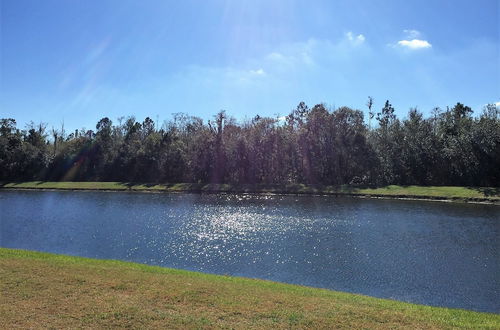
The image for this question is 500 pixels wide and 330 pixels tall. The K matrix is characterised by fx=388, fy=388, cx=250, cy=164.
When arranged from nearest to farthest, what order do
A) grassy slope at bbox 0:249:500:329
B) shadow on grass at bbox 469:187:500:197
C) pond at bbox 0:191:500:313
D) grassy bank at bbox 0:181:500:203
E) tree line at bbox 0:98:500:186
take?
grassy slope at bbox 0:249:500:329
pond at bbox 0:191:500:313
shadow on grass at bbox 469:187:500:197
grassy bank at bbox 0:181:500:203
tree line at bbox 0:98:500:186

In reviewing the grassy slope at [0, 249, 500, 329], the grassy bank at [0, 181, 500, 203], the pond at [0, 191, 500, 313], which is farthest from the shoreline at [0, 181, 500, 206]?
the grassy slope at [0, 249, 500, 329]

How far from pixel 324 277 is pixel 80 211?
30952mm

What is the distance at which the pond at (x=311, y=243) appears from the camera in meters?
16.1

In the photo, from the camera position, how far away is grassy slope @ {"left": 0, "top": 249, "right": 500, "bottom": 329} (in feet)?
29.3

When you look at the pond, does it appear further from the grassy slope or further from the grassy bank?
the grassy bank

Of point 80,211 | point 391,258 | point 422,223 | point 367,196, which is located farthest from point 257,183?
point 391,258

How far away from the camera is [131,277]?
12.9m

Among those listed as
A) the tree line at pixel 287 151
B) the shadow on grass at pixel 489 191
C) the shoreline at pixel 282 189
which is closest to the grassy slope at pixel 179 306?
the shoreline at pixel 282 189

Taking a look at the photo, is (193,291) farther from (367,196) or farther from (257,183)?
(257,183)

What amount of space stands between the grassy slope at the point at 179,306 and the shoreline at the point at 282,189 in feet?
134

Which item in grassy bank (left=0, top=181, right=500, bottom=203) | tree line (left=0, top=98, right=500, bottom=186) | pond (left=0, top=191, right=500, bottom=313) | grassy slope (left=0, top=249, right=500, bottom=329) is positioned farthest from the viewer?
tree line (left=0, top=98, right=500, bottom=186)

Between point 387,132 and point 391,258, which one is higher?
point 387,132

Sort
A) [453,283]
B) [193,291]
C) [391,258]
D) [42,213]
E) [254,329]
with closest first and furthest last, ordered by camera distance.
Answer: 1. [254,329]
2. [193,291]
3. [453,283]
4. [391,258]
5. [42,213]

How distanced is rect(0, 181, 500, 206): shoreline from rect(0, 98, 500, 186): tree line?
5683mm
